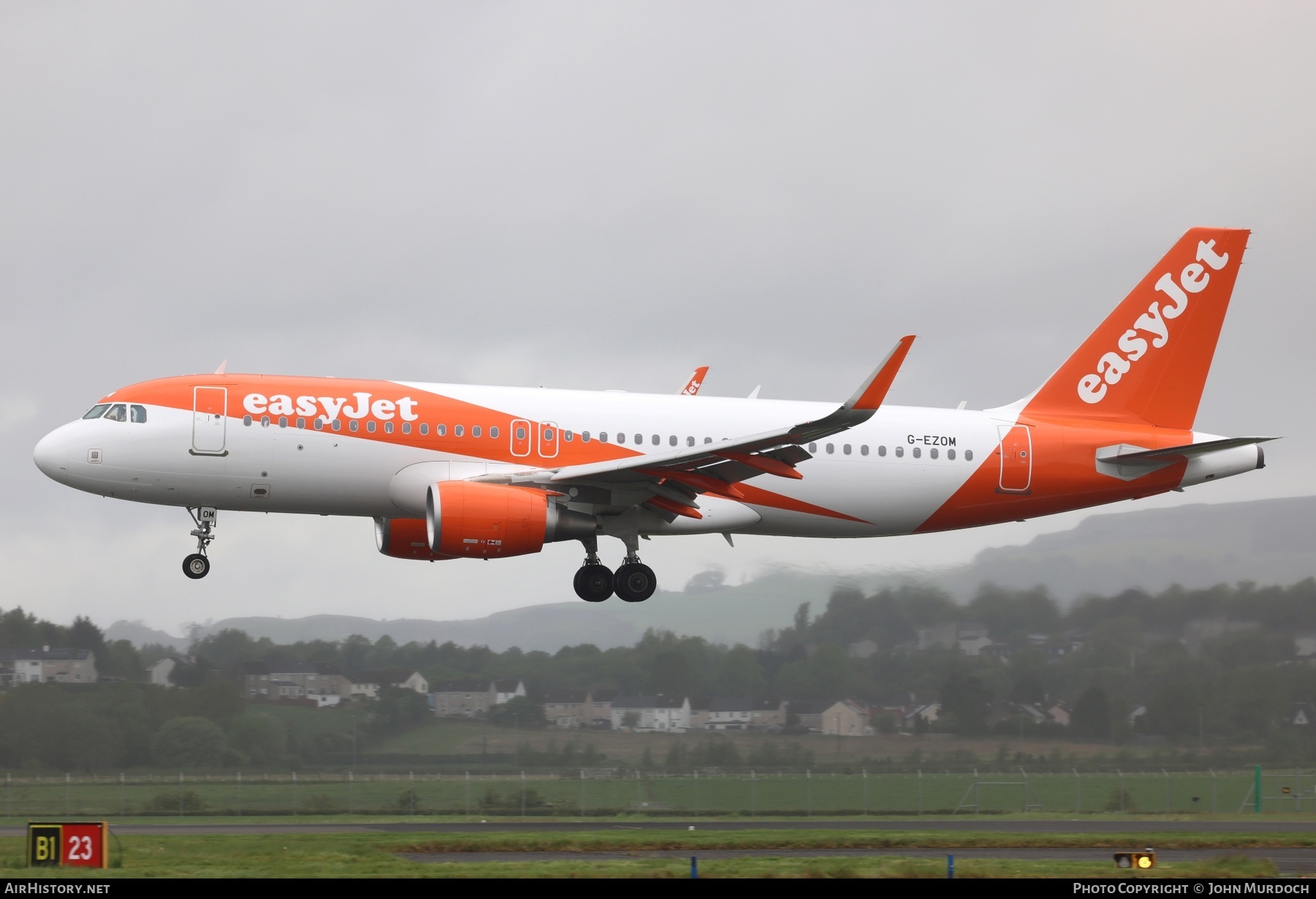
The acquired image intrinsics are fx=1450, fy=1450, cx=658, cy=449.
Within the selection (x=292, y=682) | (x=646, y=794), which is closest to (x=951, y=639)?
(x=646, y=794)

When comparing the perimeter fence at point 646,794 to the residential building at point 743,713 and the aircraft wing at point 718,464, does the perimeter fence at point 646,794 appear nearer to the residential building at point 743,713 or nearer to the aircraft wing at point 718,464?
the residential building at point 743,713

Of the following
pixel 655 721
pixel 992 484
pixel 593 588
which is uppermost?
pixel 992 484

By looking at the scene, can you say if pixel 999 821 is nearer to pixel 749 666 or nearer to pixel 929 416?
pixel 749 666

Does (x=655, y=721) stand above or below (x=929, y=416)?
below

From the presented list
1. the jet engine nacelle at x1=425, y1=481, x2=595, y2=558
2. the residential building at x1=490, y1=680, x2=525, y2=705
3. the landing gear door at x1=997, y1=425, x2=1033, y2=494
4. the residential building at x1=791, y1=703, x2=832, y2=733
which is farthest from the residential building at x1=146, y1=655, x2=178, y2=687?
the landing gear door at x1=997, y1=425, x2=1033, y2=494

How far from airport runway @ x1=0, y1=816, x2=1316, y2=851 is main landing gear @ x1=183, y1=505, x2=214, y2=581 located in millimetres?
5198

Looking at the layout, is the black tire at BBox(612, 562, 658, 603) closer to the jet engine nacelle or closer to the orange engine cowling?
the jet engine nacelle

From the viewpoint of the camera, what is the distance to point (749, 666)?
3728 centimetres

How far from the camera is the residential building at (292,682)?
3553cm

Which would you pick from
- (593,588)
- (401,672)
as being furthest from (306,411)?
(401,672)

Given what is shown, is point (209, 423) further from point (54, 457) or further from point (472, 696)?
point (472, 696)

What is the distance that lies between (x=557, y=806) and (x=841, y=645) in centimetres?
860

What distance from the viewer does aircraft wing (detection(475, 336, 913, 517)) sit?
24.4m

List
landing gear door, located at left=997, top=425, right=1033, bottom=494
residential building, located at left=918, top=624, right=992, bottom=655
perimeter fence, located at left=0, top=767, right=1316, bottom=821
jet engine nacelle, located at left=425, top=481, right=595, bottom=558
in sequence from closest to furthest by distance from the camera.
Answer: jet engine nacelle, located at left=425, top=481, right=595, bottom=558 < landing gear door, located at left=997, top=425, right=1033, bottom=494 < perimeter fence, located at left=0, top=767, right=1316, bottom=821 < residential building, located at left=918, top=624, right=992, bottom=655
